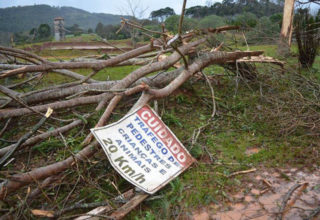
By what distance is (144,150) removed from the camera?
2.09 metres

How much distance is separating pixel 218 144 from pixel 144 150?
84cm

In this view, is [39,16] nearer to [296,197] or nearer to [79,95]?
[79,95]

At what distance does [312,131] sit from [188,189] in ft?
4.79

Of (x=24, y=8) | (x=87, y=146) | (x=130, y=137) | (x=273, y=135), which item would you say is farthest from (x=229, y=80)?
(x=24, y=8)

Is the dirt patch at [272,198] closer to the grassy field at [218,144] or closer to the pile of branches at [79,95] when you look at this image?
the grassy field at [218,144]

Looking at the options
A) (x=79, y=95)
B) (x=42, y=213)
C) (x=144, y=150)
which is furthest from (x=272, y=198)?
(x=79, y=95)

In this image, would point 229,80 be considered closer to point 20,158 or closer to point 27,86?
point 20,158

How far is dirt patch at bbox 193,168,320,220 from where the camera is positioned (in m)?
1.62

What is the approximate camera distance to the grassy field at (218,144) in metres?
1.83

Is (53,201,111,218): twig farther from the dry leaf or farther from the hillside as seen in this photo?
the hillside

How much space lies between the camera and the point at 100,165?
215cm

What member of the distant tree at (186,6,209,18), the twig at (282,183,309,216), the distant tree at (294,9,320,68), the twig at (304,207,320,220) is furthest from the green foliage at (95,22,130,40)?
the twig at (304,207,320,220)

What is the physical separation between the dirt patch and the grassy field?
3.0 inches

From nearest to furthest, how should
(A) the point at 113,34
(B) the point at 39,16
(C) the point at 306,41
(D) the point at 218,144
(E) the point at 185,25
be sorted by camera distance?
(D) the point at 218,144 → (E) the point at 185,25 → (C) the point at 306,41 → (A) the point at 113,34 → (B) the point at 39,16
